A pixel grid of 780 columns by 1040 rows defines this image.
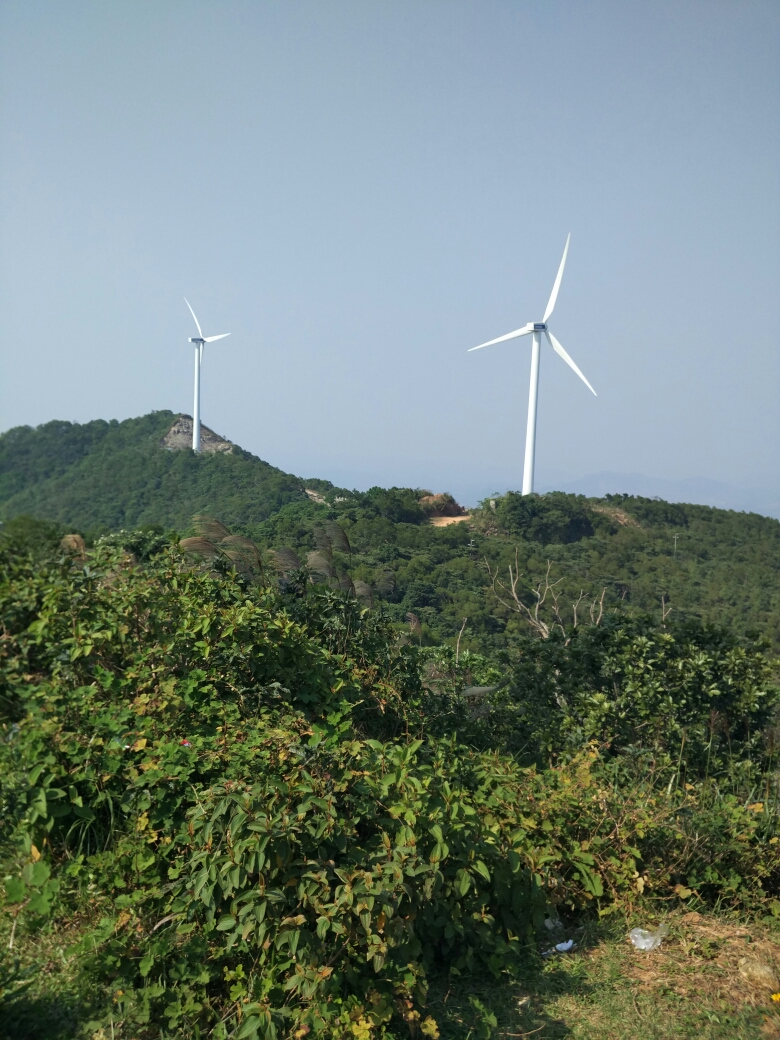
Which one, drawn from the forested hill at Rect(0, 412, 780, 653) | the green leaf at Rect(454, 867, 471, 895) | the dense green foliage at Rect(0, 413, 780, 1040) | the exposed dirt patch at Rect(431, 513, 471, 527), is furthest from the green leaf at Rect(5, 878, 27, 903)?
the exposed dirt patch at Rect(431, 513, 471, 527)

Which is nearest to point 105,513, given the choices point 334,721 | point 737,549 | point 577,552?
point 577,552

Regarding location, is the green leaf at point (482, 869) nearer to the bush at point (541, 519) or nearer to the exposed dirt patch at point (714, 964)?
the exposed dirt patch at point (714, 964)

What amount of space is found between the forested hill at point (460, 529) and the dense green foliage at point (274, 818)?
716cm

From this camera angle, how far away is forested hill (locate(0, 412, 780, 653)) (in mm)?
18016

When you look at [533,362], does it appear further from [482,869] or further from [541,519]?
[482,869]

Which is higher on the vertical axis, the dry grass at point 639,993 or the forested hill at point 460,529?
the forested hill at point 460,529

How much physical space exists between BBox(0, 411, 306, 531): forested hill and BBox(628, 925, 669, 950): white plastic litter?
9.48m

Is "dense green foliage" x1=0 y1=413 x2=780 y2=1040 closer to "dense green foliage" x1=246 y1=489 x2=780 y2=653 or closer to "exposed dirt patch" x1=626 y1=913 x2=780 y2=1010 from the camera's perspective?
"exposed dirt patch" x1=626 y1=913 x2=780 y2=1010

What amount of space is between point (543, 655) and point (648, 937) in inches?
120

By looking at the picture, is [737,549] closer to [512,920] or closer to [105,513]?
[105,513]

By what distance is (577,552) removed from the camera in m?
30.9

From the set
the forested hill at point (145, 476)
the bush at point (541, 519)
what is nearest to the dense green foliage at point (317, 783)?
the forested hill at point (145, 476)

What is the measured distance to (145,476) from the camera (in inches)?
1198

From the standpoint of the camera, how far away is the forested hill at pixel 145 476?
15727 mm
